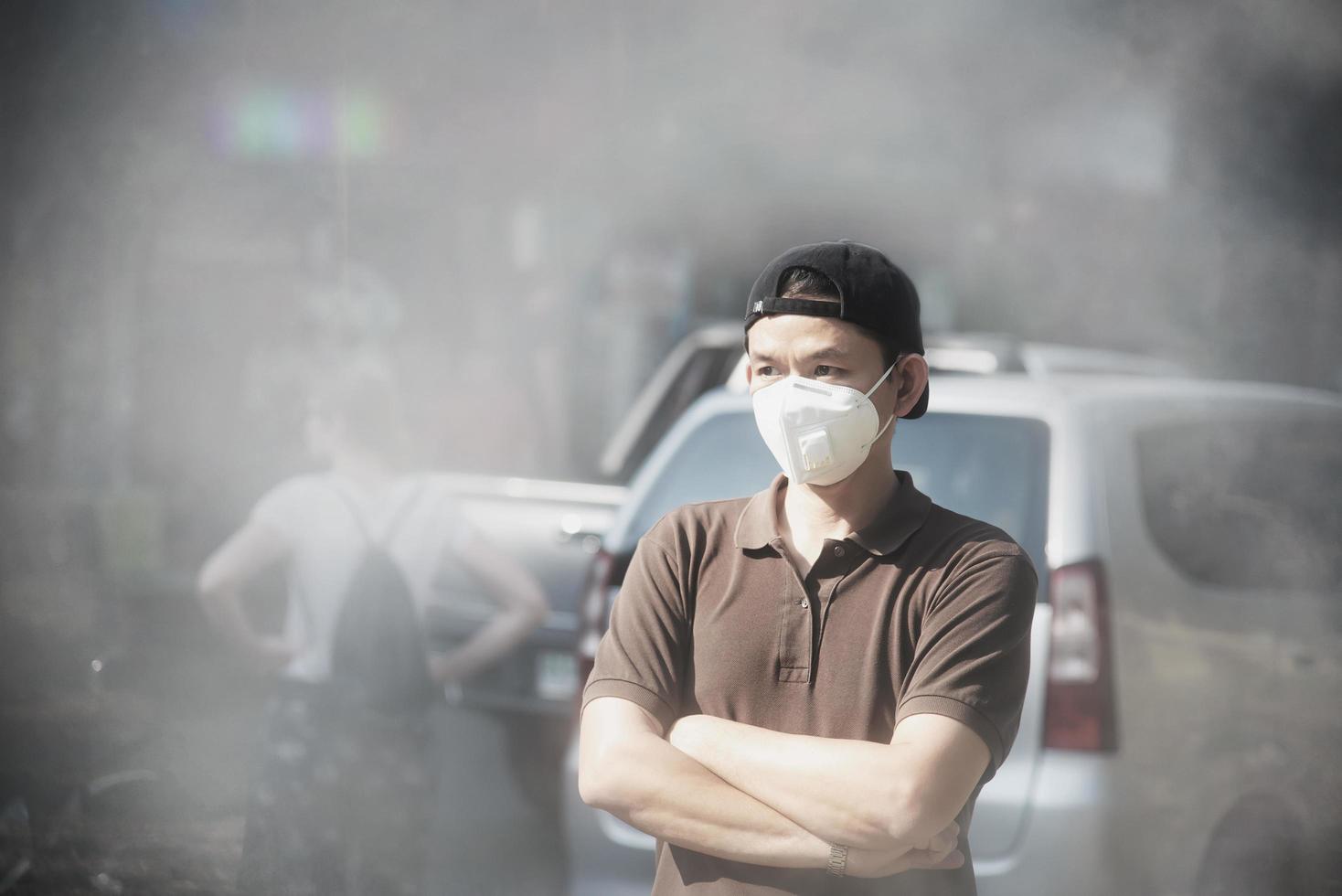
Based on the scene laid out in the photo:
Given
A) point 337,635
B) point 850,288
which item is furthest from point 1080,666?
point 337,635

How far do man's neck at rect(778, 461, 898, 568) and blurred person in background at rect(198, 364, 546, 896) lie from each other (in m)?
2.06

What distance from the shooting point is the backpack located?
3.66 m

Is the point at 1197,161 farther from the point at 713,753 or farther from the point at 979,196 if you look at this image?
the point at 713,753

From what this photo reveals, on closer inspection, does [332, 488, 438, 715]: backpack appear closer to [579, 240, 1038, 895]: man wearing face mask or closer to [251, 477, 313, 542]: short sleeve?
[251, 477, 313, 542]: short sleeve

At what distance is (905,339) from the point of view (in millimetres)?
1864

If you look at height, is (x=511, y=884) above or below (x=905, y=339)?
below

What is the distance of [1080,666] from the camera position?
Result: 2875mm

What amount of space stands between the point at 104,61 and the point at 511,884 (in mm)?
3527

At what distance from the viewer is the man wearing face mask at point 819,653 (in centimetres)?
173

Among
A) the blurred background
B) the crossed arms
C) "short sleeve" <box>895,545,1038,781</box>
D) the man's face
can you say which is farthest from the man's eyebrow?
the blurred background

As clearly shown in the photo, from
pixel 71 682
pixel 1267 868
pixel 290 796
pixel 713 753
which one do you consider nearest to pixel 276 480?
pixel 71 682

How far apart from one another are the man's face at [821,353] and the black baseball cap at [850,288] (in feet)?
0.06

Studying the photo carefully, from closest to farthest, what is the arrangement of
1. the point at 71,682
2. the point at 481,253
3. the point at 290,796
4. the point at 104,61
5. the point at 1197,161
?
the point at 290,796 < the point at 71,682 < the point at 104,61 < the point at 1197,161 < the point at 481,253

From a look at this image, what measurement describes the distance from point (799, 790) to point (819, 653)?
17 cm
